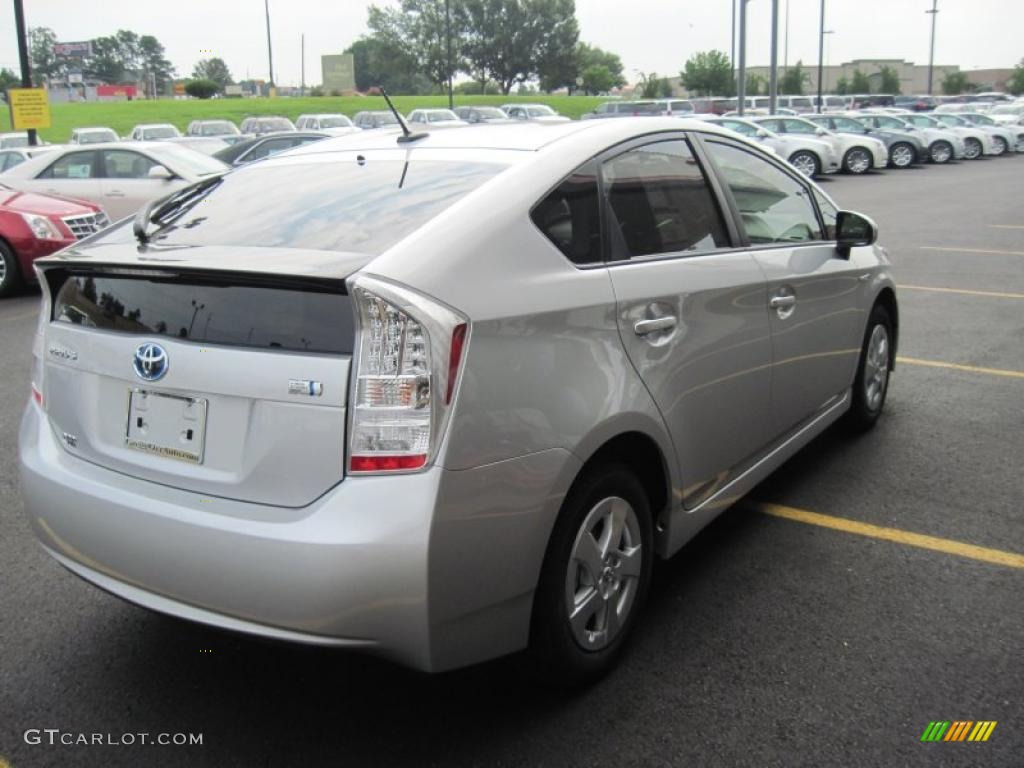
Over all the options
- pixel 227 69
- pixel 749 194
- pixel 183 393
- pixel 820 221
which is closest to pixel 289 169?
pixel 183 393

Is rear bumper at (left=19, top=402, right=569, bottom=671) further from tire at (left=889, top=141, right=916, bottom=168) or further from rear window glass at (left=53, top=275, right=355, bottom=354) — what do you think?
tire at (left=889, top=141, right=916, bottom=168)

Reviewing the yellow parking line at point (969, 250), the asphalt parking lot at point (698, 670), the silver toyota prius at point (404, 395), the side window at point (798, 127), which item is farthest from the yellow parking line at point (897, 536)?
the side window at point (798, 127)

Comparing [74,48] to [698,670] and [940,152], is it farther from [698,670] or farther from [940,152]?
[698,670]

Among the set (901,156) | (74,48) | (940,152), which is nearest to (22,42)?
(901,156)

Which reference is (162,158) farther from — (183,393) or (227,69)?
(227,69)

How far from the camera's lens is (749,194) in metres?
4.02

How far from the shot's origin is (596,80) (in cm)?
10225

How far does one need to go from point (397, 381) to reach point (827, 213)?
315cm

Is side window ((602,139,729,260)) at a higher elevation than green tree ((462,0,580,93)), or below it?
below

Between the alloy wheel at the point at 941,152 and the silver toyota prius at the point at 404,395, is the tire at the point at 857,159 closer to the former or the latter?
the alloy wheel at the point at 941,152

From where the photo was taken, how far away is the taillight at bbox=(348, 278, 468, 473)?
92.7 inches

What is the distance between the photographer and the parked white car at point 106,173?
13.3 meters

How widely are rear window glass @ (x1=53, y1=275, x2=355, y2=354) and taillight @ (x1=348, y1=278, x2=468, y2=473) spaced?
78 millimetres

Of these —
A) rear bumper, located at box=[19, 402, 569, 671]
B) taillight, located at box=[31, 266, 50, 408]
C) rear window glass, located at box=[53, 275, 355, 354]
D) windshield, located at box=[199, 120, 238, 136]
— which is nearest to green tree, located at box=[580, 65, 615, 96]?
windshield, located at box=[199, 120, 238, 136]
